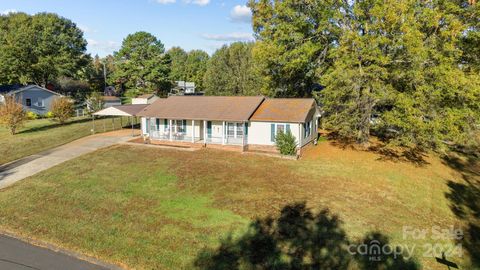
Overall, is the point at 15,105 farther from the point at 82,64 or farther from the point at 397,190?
Result: the point at 397,190

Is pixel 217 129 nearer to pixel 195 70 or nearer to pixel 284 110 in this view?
pixel 284 110

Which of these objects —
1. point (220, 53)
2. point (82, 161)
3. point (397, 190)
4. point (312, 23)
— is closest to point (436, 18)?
point (312, 23)

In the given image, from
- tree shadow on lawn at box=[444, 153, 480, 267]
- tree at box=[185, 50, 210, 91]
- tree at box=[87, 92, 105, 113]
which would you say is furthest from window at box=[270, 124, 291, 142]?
tree at box=[185, 50, 210, 91]

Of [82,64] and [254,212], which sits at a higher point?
[82,64]

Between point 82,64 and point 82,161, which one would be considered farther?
point 82,64

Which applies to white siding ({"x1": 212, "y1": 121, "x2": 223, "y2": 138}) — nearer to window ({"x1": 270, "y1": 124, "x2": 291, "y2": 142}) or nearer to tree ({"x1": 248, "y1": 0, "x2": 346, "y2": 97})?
window ({"x1": 270, "y1": 124, "x2": 291, "y2": 142})

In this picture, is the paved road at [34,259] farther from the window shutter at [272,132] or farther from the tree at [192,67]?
the tree at [192,67]
